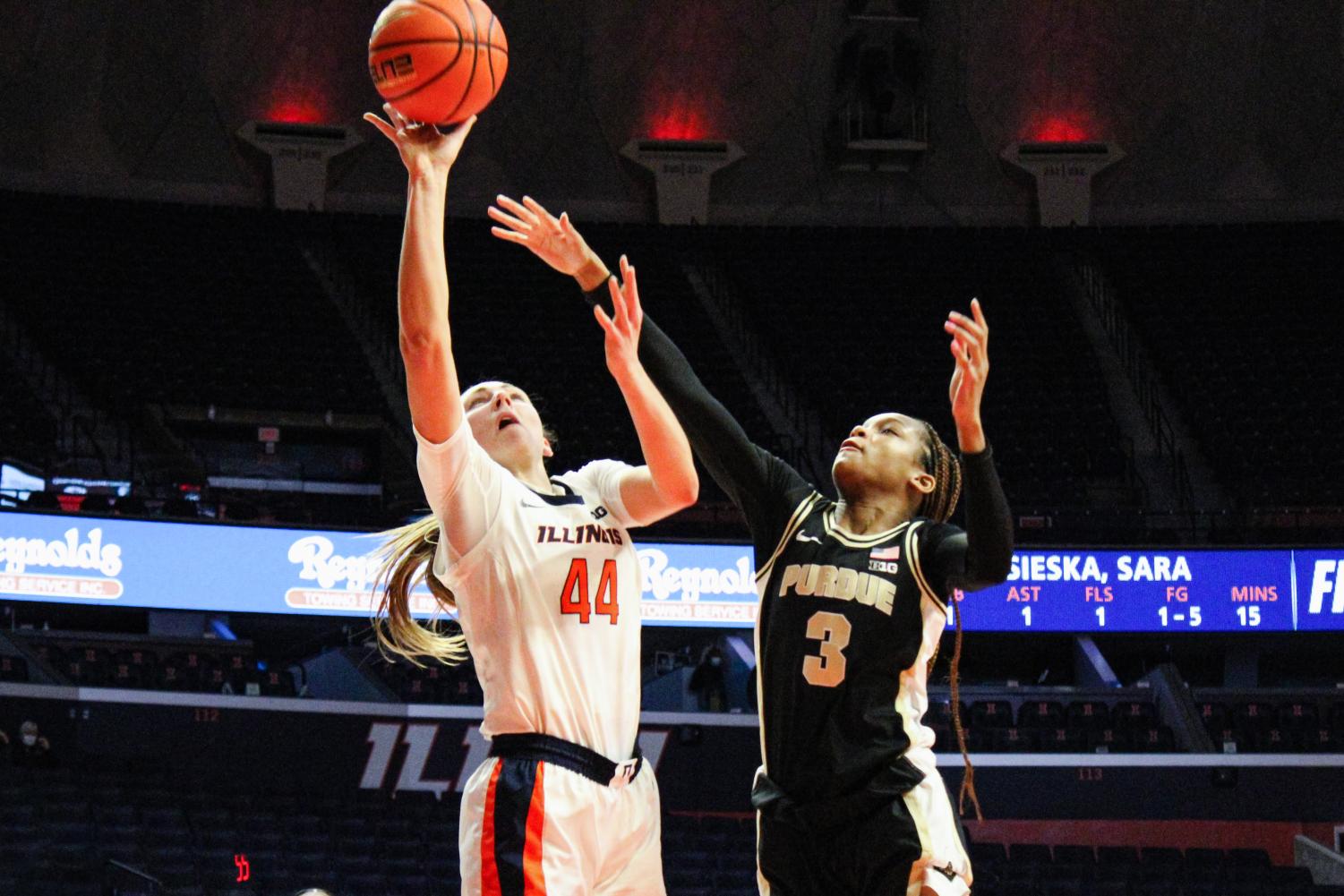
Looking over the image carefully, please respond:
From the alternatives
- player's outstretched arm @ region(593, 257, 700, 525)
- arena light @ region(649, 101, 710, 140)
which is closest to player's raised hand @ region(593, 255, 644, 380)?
player's outstretched arm @ region(593, 257, 700, 525)

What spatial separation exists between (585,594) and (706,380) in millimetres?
17166

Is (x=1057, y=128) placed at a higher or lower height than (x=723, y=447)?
higher

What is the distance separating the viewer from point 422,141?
3842 millimetres

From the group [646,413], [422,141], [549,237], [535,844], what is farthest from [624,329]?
[535,844]

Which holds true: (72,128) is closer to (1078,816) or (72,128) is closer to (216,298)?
(216,298)

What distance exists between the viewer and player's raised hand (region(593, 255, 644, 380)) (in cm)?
396

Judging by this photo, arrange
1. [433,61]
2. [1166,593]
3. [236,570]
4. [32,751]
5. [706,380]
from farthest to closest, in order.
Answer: [706,380]
[1166,593]
[236,570]
[32,751]
[433,61]

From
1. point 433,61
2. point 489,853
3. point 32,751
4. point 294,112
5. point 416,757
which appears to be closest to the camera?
point 489,853

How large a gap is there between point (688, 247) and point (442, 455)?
68.0 ft

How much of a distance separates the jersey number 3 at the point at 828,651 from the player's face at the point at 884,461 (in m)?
0.39

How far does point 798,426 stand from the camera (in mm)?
21781

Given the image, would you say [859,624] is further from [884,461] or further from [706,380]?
[706,380]

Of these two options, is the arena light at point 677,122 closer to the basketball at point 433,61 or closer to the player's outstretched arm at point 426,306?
the basketball at point 433,61

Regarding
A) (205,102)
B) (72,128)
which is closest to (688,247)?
(205,102)
